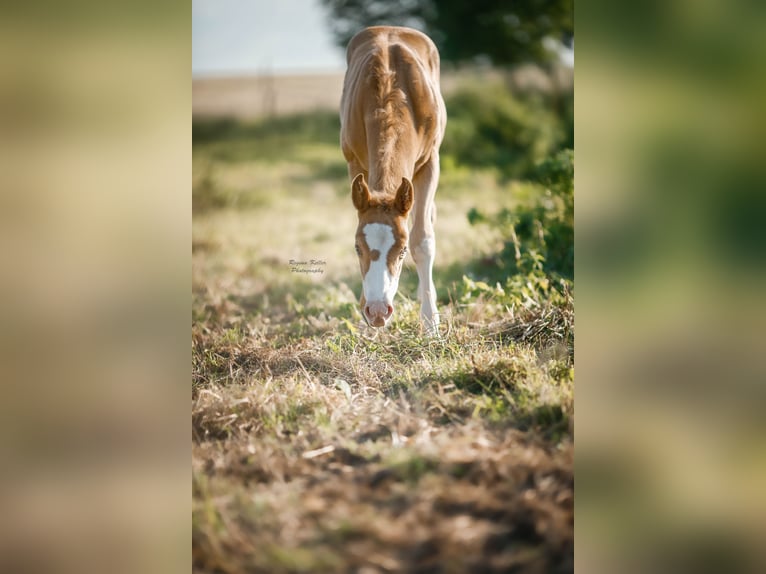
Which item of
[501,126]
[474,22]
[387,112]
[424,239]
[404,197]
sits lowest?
[424,239]

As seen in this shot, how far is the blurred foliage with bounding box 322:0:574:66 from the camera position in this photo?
4754 mm

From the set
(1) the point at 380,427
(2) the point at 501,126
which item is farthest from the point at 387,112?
(2) the point at 501,126

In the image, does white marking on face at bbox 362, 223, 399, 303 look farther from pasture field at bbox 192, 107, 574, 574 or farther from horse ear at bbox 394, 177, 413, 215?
pasture field at bbox 192, 107, 574, 574

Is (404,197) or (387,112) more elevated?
(387,112)

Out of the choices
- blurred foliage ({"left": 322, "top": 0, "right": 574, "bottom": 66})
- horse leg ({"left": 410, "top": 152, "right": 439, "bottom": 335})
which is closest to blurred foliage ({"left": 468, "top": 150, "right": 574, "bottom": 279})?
horse leg ({"left": 410, "top": 152, "right": 439, "bottom": 335})

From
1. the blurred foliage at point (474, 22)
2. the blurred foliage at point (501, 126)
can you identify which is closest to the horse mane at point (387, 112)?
the blurred foliage at point (474, 22)

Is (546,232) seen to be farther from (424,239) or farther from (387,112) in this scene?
(387,112)

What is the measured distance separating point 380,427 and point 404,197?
4.10 ft

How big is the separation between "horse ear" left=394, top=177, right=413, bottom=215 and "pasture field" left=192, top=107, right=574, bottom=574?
0.77 meters

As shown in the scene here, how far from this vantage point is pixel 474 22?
5.54 meters

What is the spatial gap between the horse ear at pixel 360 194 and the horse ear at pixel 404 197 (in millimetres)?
161
